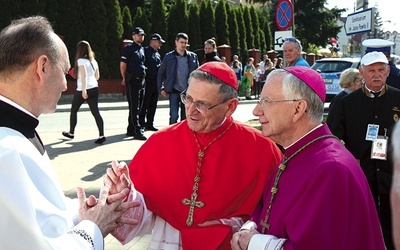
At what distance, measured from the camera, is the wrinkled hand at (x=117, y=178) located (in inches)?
102

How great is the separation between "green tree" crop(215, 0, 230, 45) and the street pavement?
1410 centimetres

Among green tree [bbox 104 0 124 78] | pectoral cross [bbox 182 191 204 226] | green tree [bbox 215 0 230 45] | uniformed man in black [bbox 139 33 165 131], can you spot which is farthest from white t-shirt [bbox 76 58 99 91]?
green tree [bbox 215 0 230 45]

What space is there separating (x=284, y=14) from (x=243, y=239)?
10505 mm

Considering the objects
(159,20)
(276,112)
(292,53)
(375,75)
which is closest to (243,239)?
(276,112)

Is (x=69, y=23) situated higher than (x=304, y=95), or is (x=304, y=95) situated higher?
(x=69, y=23)

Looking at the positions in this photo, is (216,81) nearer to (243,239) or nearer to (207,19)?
(243,239)

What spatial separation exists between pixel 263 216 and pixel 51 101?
3.89 ft

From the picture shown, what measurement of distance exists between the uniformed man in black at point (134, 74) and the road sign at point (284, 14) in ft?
13.0

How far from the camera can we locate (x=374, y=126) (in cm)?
434

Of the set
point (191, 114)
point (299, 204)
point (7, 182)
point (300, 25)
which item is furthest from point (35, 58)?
point (300, 25)

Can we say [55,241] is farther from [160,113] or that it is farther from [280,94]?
[160,113]

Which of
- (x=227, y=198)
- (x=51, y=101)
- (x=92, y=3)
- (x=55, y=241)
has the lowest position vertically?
(x=227, y=198)

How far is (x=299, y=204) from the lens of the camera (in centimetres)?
227

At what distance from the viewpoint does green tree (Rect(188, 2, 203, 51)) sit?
2619 centimetres
